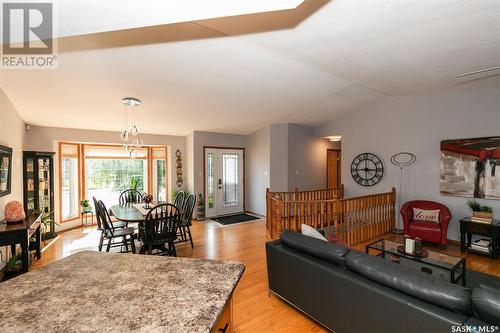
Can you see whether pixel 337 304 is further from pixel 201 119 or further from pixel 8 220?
pixel 201 119

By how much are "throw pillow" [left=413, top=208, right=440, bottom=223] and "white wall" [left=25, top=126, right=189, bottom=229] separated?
5.70 m

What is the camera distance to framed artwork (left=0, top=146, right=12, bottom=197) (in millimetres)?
3156

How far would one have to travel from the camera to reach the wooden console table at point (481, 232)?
375cm

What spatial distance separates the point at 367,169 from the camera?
225 inches

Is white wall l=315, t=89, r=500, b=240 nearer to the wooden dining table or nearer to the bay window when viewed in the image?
the wooden dining table

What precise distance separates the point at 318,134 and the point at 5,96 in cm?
633

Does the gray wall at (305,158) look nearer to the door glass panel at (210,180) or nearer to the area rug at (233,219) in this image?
the area rug at (233,219)

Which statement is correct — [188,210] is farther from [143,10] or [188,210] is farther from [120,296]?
[143,10]

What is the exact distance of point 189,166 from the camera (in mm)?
6797

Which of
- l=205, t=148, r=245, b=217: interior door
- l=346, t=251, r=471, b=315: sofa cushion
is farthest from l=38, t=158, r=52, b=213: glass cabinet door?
l=346, t=251, r=471, b=315: sofa cushion

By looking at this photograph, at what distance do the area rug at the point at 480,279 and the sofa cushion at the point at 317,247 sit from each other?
2.27m

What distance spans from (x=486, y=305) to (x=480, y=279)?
105 inches

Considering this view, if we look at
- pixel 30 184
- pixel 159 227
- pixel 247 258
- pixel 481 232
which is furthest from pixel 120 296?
pixel 481 232

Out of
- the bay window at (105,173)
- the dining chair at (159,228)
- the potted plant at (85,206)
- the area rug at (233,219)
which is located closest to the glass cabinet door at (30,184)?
the bay window at (105,173)
